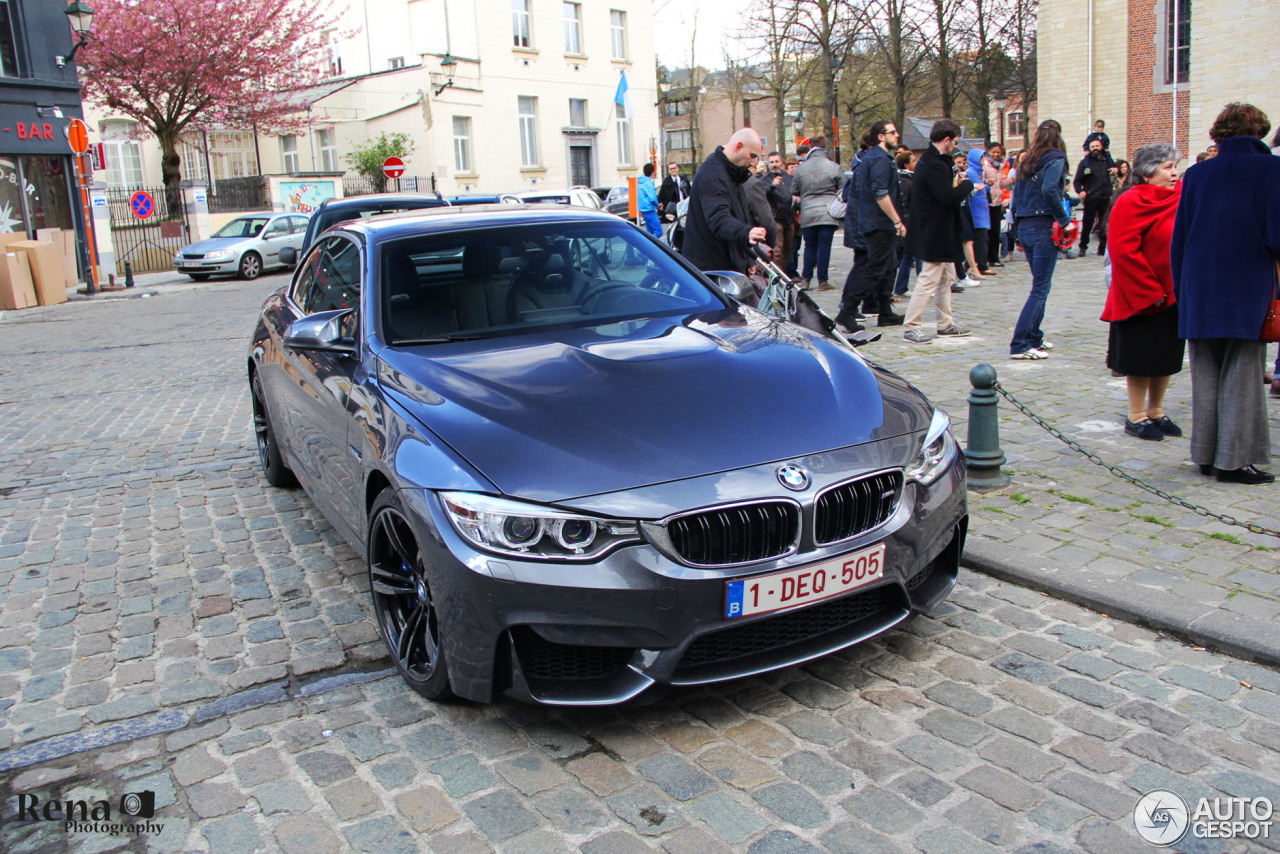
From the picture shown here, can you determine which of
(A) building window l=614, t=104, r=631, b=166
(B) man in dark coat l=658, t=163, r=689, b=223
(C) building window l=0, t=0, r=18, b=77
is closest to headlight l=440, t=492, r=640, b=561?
(B) man in dark coat l=658, t=163, r=689, b=223

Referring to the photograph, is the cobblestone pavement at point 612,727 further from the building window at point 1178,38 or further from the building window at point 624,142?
the building window at point 624,142

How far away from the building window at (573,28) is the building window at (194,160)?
49.8 feet

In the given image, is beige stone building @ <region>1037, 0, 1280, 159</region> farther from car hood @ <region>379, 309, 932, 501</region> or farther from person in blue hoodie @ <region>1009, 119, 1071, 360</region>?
car hood @ <region>379, 309, 932, 501</region>

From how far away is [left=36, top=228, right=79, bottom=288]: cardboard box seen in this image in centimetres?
2398

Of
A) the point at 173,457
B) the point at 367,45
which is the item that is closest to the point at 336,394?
the point at 173,457

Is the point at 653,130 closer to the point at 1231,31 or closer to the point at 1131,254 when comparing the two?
the point at 1231,31

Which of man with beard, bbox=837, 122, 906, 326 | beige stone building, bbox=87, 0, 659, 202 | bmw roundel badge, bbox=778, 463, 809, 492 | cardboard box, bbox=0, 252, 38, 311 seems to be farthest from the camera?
beige stone building, bbox=87, 0, 659, 202

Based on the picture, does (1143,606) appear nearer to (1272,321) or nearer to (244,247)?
(1272,321)

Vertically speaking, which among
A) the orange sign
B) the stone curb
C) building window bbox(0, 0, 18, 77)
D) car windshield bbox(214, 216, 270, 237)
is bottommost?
the stone curb

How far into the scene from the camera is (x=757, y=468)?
10.2 feet

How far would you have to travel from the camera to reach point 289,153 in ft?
141

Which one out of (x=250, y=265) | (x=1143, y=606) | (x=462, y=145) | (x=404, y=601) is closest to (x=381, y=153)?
(x=462, y=145)

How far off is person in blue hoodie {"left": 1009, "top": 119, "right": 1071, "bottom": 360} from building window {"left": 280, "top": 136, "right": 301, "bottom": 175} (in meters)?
39.4

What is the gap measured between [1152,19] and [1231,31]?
723 centimetres
